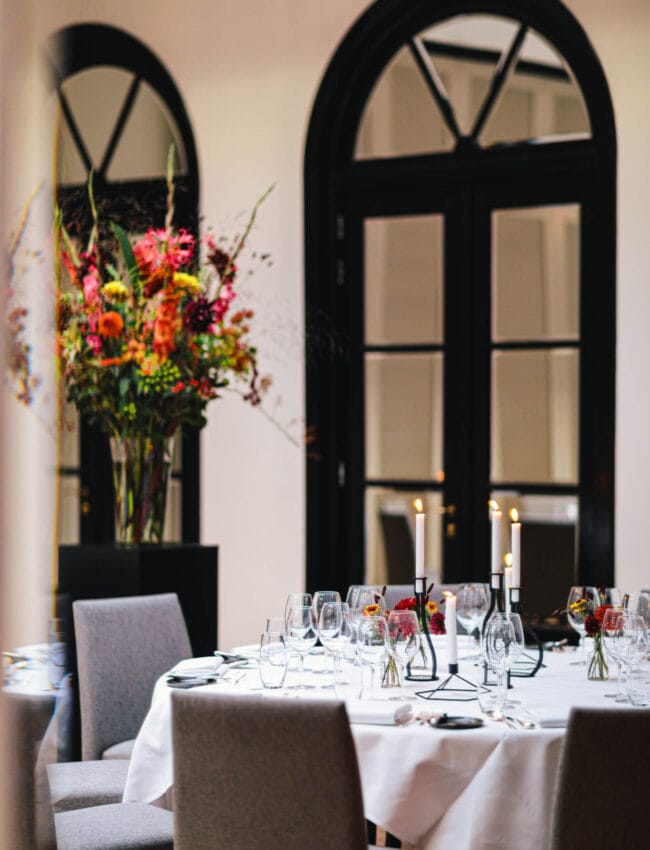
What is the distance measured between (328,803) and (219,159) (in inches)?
159

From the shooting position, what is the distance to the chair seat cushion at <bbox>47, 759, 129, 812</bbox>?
279 centimetres

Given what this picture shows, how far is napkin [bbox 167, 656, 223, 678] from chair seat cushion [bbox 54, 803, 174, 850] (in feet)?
1.11

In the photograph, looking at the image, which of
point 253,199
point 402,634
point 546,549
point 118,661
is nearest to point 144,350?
point 118,661

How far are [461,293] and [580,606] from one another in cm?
244

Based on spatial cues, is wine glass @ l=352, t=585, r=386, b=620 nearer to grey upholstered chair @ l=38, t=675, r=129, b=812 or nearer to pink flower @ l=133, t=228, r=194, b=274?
grey upholstered chair @ l=38, t=675, r=129, b=812

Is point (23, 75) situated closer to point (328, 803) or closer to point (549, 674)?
point (328, 803)

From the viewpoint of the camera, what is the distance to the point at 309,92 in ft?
17.3

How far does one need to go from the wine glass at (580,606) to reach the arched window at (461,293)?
1.73 metres

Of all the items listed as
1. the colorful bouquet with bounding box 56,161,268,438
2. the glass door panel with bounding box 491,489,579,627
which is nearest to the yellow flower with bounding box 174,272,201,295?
the colorful bouquet with bounding box 56,161,268,438

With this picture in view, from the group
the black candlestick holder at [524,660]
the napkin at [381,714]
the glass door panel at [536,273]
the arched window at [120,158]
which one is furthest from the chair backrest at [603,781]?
the arched window at [120,158]

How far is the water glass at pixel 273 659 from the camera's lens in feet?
7.98

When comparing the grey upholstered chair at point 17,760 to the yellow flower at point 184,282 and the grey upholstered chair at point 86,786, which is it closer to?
the grey upholstered chair at point 86,786

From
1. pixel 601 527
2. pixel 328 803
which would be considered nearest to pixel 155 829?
pixel 328 803

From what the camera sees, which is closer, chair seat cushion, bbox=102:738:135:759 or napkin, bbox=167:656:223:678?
napkin, bbox=167:656:223:678
